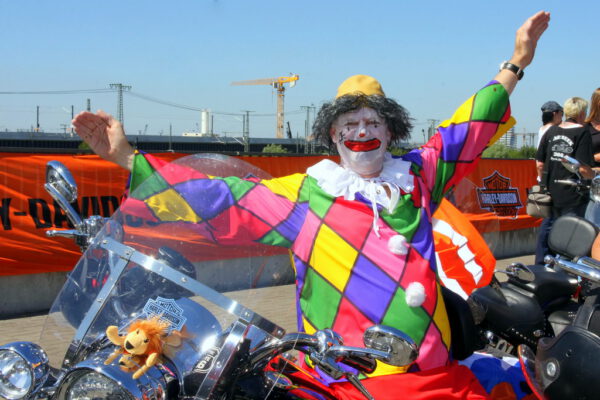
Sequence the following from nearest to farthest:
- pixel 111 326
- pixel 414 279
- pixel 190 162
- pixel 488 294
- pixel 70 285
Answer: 1. pixel 111 326
2. pixel 70 285
3. pixel 190 162
4. pixel 414 279
5. pixel 488 294

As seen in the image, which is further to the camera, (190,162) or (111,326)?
(190,162)

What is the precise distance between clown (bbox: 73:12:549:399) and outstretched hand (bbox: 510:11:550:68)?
618 millimetres

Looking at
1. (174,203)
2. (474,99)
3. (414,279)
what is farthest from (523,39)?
(174,203)

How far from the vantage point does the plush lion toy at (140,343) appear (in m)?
1.63

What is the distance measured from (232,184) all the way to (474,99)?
3.85ft

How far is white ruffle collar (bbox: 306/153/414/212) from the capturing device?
2.54m

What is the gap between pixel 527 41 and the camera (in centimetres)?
297

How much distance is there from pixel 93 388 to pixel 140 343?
14cm

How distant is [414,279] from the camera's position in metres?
2.42

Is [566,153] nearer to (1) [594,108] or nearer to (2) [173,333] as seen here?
(1) [594,108]

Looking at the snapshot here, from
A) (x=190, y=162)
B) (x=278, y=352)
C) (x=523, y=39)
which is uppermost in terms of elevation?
(x=523, y=39)

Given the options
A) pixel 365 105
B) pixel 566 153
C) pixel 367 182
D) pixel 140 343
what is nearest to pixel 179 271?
pixel 140 343

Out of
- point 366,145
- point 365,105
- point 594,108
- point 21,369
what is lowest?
point 21,369

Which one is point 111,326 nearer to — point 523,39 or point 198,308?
point 198,308
